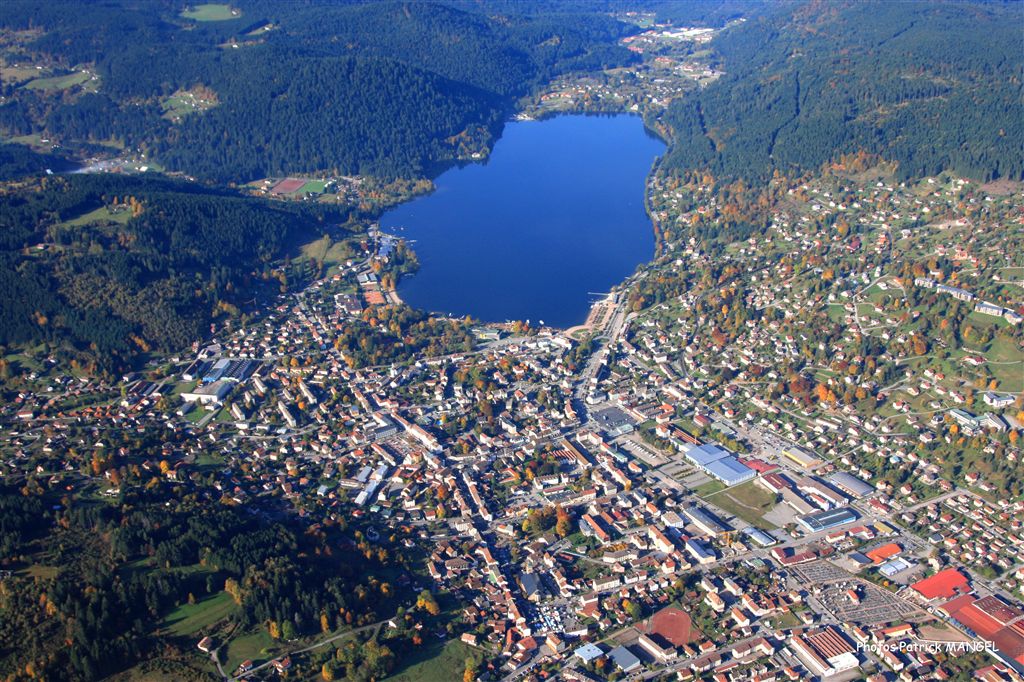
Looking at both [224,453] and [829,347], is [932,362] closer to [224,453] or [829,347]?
[829,347]

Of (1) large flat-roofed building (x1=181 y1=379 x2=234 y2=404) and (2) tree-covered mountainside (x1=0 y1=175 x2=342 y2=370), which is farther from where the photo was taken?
(2) tree-covered mountainside (x1=0 y1=175 x2=342 y2=370)

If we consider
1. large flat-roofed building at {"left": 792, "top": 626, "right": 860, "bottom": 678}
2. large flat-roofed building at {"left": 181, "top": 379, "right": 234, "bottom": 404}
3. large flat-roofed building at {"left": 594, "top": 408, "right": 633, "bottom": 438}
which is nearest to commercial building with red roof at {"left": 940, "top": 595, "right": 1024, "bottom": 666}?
large flat-roofed building at {"left": 792, "top": 626, "right": 860, "bottom": 678}

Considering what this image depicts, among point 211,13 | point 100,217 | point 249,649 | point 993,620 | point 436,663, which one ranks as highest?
point 211,13

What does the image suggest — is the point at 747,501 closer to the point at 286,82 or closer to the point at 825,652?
the point at 825,652

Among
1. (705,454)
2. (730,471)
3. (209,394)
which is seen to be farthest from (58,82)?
(730,471)

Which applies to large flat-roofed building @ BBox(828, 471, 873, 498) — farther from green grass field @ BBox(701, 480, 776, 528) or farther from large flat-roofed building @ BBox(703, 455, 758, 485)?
large flat-roofed building @ BBox(703, 455, 758, 485)

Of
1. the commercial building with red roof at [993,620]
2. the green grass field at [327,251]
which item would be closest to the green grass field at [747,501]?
the commercial building with red roof at [993,620]
